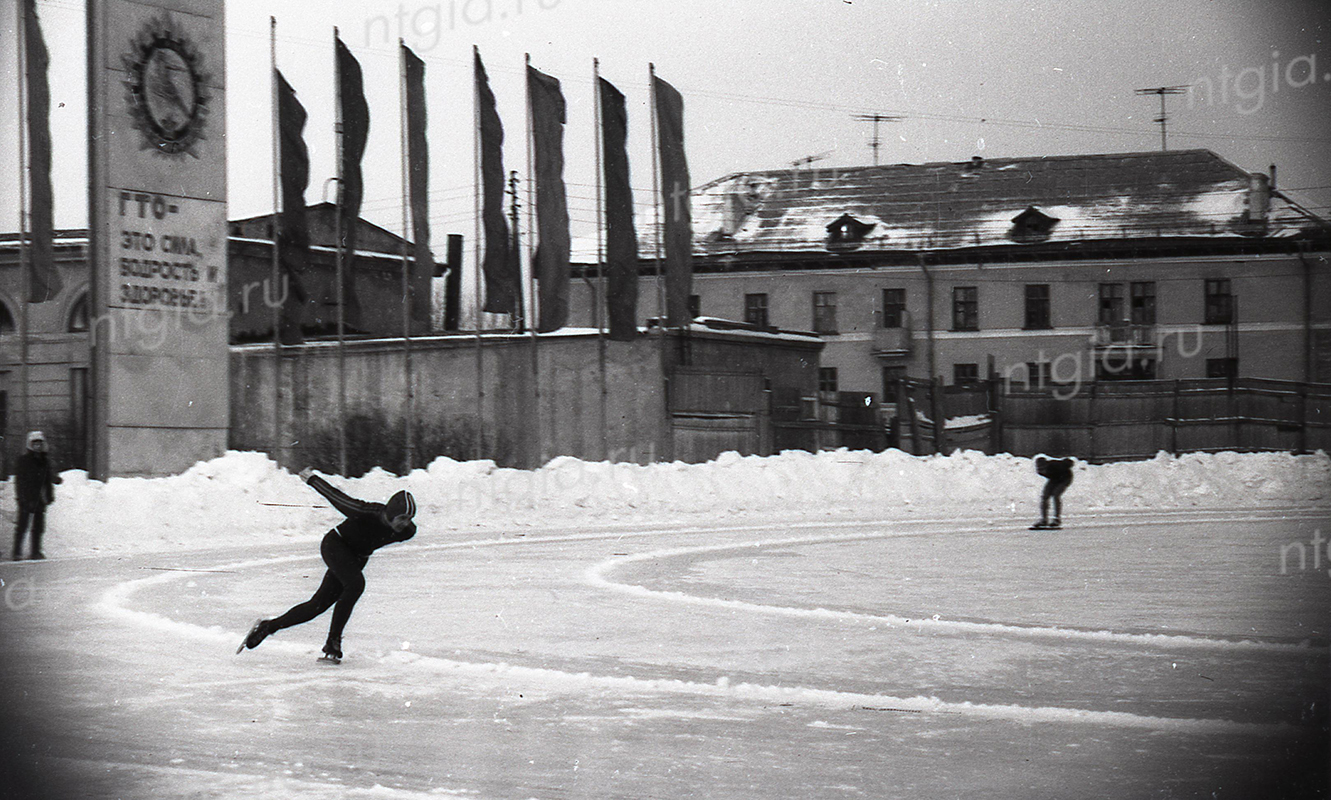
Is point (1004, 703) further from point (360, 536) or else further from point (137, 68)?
point (137, 68)

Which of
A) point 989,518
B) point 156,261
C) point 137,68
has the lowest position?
point 989,518

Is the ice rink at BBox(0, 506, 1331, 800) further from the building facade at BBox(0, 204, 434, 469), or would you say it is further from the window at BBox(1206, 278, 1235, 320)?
the window at BBox(1206, 278, 1235, 320)

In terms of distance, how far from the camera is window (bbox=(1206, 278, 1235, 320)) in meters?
50.1

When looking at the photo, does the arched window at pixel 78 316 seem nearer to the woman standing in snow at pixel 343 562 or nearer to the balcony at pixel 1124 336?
the balcony at pixel 1124 336

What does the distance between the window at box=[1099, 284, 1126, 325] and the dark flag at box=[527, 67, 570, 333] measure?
27572 millimetres

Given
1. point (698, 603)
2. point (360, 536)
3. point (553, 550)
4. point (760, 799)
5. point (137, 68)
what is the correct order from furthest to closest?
point (137, 68)
point (553, 550)
point (698, 603)
point (360, 536)
point (760, 799)

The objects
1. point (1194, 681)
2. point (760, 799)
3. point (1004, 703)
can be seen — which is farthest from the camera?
point (1194, 681)

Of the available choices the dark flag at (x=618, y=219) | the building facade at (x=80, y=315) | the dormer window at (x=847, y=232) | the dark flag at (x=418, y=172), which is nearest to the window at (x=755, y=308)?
the dormer window at (x=847, y=232)

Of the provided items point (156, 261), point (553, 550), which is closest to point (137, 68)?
point (156, 261)

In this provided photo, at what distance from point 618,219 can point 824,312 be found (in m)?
24.6

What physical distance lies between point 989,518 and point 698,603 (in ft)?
44.6

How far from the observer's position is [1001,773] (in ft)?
22.2

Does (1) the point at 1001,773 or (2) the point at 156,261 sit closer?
(1) the point at 1001,773

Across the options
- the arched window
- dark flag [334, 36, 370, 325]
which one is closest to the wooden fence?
dark flag [334, 36, 370, 325]
